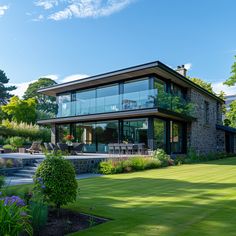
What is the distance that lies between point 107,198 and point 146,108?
37.1 ft

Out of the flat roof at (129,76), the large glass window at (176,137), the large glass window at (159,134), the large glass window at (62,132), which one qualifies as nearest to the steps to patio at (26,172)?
the large glass window at (159,134)

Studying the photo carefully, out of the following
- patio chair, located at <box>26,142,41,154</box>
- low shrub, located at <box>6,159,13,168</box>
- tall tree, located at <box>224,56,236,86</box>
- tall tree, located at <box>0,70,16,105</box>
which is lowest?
low shrub, located at <box>6,159,13,168</box>

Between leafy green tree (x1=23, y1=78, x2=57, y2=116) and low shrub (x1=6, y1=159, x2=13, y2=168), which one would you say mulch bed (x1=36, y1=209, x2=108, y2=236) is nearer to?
low shrub (x1=6, y1=159, x2=13, y2=168)

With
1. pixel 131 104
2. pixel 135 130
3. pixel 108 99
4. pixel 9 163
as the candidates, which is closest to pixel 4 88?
pixel 108 99

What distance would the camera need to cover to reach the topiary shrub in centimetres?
497

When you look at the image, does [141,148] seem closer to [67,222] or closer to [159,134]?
[159,134]

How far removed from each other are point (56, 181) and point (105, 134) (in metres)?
16.4

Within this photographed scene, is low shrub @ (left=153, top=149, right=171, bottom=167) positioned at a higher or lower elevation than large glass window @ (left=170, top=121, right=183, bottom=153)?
lower

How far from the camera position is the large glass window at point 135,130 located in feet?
62.5

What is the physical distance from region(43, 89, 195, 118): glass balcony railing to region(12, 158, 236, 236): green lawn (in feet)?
32.1

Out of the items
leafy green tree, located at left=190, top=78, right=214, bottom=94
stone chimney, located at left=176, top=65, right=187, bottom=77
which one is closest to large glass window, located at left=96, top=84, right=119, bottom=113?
stone chimney, located at left=176, top=65, right=187, bottom=77

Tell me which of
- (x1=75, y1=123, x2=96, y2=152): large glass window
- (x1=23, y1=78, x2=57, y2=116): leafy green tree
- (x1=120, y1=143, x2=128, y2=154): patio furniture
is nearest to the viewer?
(x1=120, y1=143, x2=128, y2=154): patio furniture

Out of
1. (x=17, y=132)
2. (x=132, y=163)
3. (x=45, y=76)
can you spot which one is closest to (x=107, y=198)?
(x=132, y=163)

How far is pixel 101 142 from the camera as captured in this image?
21609mm
